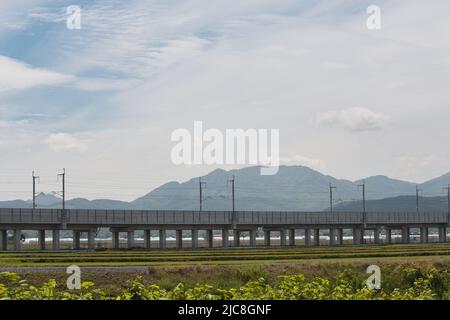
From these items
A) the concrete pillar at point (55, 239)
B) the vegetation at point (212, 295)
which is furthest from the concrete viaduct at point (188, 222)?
the vegetation at point (212, 295)

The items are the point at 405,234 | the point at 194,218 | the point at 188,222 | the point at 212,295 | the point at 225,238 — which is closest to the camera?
the point at 212,295

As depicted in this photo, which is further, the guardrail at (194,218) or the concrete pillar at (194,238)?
the concrete pillar at (194,238)

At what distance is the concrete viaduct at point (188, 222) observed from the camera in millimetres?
107944

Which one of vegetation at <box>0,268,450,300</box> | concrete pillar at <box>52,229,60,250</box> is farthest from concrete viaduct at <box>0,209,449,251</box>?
vegetation at <box>0,268,450,300</box>

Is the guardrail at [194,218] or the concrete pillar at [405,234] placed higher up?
the guardrail at [194,218]

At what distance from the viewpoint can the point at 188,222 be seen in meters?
122

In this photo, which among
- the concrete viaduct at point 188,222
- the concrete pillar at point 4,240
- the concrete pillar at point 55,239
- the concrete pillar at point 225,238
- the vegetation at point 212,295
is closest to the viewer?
the vegetation at point 212,295

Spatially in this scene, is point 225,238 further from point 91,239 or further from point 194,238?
point 91,239

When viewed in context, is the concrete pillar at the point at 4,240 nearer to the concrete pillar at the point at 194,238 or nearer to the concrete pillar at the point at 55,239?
the concrete pillar at the point at 55,239

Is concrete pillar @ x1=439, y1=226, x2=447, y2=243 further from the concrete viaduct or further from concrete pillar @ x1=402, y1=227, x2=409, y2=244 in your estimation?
concrete pillar @ x1=402, y1=227, x2=409, y2=244

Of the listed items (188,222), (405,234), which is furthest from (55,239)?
(405,234)

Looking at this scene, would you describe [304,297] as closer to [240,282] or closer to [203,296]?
[203,296]
